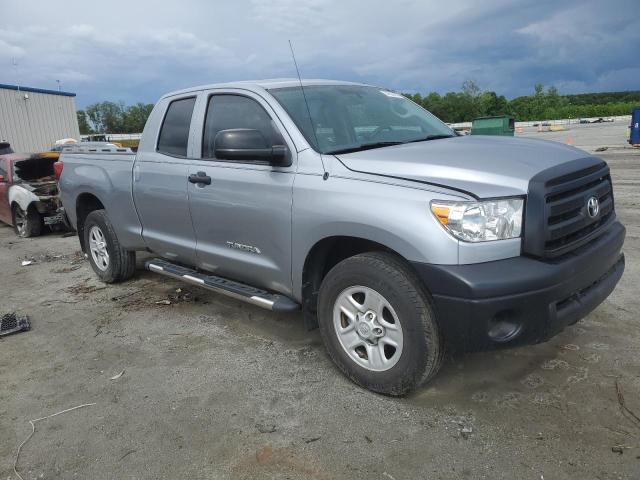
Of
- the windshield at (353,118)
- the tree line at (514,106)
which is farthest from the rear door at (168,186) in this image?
the tree line at (514,106)

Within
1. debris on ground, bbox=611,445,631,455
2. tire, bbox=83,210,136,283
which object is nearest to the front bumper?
debris on ground, bbox=611,445,631,455

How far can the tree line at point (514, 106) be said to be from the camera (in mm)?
80525

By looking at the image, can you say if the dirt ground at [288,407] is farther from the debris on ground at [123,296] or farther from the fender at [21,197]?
the fender at [21,197]

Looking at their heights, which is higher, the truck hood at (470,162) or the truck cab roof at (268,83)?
the truck cab roof at (268,83)

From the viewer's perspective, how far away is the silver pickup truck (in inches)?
105

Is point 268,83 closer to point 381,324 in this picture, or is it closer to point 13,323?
point 381,324

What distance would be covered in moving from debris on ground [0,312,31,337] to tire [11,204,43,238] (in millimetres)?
4816

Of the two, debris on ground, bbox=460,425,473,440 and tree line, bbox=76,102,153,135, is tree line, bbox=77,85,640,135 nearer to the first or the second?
tree line, bbox=76,102,153,135

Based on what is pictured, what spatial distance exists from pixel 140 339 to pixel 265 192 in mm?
1737

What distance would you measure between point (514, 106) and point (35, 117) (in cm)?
9603

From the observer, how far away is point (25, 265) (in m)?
7.23

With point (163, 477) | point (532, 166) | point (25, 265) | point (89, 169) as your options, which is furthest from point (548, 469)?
point (25, 265)

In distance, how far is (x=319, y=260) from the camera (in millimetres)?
3400

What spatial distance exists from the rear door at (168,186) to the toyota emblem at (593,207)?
9.34ft
